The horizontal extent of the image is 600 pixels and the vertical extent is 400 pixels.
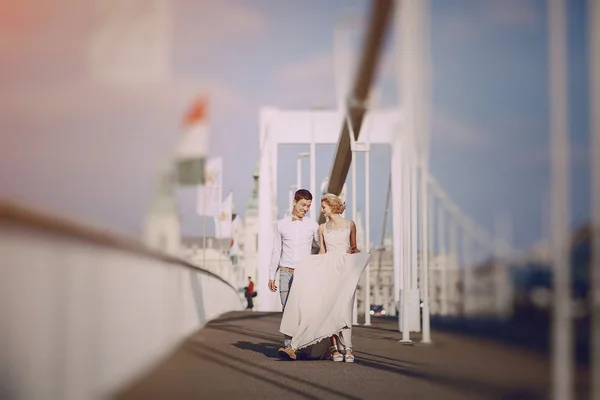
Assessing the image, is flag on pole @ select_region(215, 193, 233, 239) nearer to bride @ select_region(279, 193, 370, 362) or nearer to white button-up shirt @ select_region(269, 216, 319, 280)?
white button-up shirt @ select_region(269, 216, 319, 280)

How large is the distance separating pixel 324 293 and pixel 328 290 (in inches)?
1.8

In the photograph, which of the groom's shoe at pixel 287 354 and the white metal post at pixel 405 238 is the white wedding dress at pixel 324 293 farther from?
the white metal post at pixel 405 238

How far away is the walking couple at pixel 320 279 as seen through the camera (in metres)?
8.52

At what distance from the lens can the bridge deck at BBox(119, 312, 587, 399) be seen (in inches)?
134

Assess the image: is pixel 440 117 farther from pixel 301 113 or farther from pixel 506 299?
pixel 301 113

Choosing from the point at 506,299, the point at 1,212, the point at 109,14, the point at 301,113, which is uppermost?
the point at 301,113

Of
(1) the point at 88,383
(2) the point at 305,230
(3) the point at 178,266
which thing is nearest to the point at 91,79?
(1) the point at 88,383

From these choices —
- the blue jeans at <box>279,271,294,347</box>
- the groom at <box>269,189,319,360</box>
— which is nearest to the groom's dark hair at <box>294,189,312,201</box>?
the groom at <box>269,189,319,360</box>

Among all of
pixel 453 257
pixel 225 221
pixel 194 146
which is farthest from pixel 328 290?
pixel 225 221

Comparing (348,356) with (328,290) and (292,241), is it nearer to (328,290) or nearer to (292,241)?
(328,290)

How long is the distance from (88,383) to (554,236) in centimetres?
188

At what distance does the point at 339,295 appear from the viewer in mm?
8641

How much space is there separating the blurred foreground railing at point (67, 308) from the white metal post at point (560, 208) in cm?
159

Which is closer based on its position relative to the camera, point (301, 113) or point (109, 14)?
point (109, 14)
